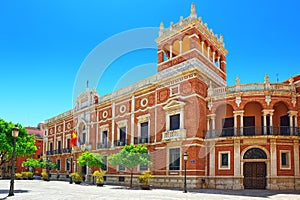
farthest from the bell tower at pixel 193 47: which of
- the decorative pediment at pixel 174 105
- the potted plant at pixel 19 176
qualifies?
the potted plant at pixel 19 176

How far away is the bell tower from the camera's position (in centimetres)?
2486

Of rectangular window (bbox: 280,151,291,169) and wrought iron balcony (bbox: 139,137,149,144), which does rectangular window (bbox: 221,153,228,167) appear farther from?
wrought iron balcony (bbox: 139,137,149,144)

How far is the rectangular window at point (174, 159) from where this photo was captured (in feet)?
76.5

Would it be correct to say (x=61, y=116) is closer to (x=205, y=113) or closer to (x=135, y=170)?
(x=135, y=170)

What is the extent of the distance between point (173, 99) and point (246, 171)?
7.74m

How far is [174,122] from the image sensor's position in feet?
80.1

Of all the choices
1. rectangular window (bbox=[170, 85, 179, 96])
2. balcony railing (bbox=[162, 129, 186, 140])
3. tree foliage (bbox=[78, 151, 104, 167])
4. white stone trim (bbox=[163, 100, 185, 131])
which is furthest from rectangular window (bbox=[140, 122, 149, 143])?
tree foliage (bbox=[78, 151, 104, 167])

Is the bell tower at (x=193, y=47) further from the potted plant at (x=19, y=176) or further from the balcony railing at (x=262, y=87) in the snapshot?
the potted plant at (x=19, y=176)

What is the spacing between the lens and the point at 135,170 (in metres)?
27.0

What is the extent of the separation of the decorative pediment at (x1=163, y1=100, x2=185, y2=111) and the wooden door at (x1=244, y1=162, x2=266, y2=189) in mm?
6451

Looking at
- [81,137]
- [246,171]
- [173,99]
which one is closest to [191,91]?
[173,99]

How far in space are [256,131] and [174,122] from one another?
634cm

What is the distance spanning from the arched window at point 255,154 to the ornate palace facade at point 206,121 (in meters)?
0.02

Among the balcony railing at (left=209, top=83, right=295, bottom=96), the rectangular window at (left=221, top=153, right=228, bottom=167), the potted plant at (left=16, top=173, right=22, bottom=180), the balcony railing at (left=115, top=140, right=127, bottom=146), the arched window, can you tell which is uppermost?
the balcony railing at (left=209, top=83, right=295, bottom=96)
